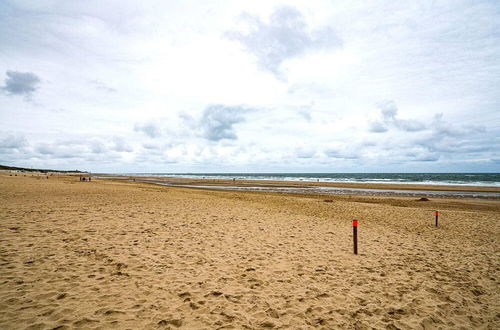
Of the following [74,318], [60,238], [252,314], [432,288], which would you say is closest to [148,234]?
[60,238]

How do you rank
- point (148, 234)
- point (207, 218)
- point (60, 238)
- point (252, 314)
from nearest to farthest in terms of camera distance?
1. point (252, 314)
2. point (60, 238)
3. point (148, 234)
4. point (207, 218)

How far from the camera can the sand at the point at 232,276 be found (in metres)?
4.86

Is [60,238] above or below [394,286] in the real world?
above

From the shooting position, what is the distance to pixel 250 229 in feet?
39.4

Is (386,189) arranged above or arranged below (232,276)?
below

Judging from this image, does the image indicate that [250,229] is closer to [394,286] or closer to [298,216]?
[298,216]

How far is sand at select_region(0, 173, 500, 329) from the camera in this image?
4.86 meters

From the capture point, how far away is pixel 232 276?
6711 millimetres

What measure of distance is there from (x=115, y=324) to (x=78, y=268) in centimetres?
311

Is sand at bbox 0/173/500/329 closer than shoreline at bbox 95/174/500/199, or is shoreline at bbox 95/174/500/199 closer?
sand at bbox 0/173/500/329

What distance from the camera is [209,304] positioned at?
5289 mm

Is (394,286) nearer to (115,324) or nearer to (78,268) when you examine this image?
(115,324)

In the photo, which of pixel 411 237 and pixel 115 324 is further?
pixel 411 237

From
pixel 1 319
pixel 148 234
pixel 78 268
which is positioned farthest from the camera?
pixel 148 234
